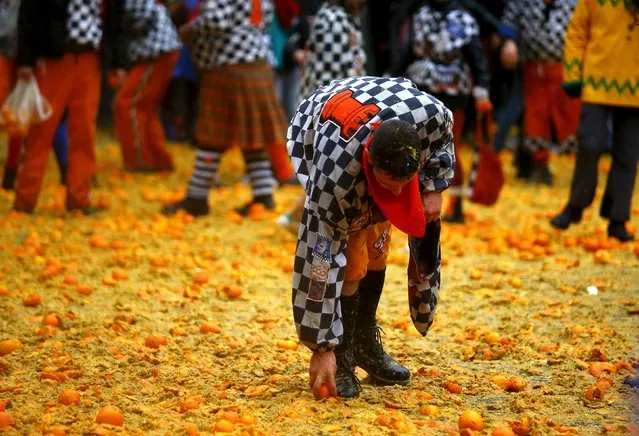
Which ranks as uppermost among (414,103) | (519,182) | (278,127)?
(414,103)

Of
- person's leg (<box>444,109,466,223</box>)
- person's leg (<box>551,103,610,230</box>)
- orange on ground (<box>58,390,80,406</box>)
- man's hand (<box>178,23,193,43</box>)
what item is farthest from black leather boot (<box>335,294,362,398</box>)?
man's hand (<box>178,23,193,43</box>)

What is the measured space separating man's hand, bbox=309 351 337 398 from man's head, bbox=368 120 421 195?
30.6 inches

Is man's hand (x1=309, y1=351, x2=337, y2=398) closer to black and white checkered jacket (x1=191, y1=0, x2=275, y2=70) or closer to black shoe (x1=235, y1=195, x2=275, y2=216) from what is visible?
black and white checkered jacket (x1=191, y1=0, x2=275, y2=70)

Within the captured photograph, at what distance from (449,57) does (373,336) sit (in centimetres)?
330

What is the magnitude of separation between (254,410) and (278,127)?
160 inches

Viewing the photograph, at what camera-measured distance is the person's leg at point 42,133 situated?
6758 mm

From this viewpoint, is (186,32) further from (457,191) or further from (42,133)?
(457,191)

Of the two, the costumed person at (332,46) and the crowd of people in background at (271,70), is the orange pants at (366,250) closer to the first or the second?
the costumed person at (332,46)

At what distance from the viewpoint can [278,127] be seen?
7.36 meters

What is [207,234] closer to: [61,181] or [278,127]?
[278,127]

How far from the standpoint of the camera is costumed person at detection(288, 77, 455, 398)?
Answer: 3.21m

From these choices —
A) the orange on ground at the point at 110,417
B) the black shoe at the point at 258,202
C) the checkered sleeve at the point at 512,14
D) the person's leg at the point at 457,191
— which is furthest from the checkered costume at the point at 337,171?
the checkered sleeve at the point at 512,14

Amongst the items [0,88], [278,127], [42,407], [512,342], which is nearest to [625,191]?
[512,342]

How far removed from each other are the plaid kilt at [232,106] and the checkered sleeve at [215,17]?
33 centimetres
